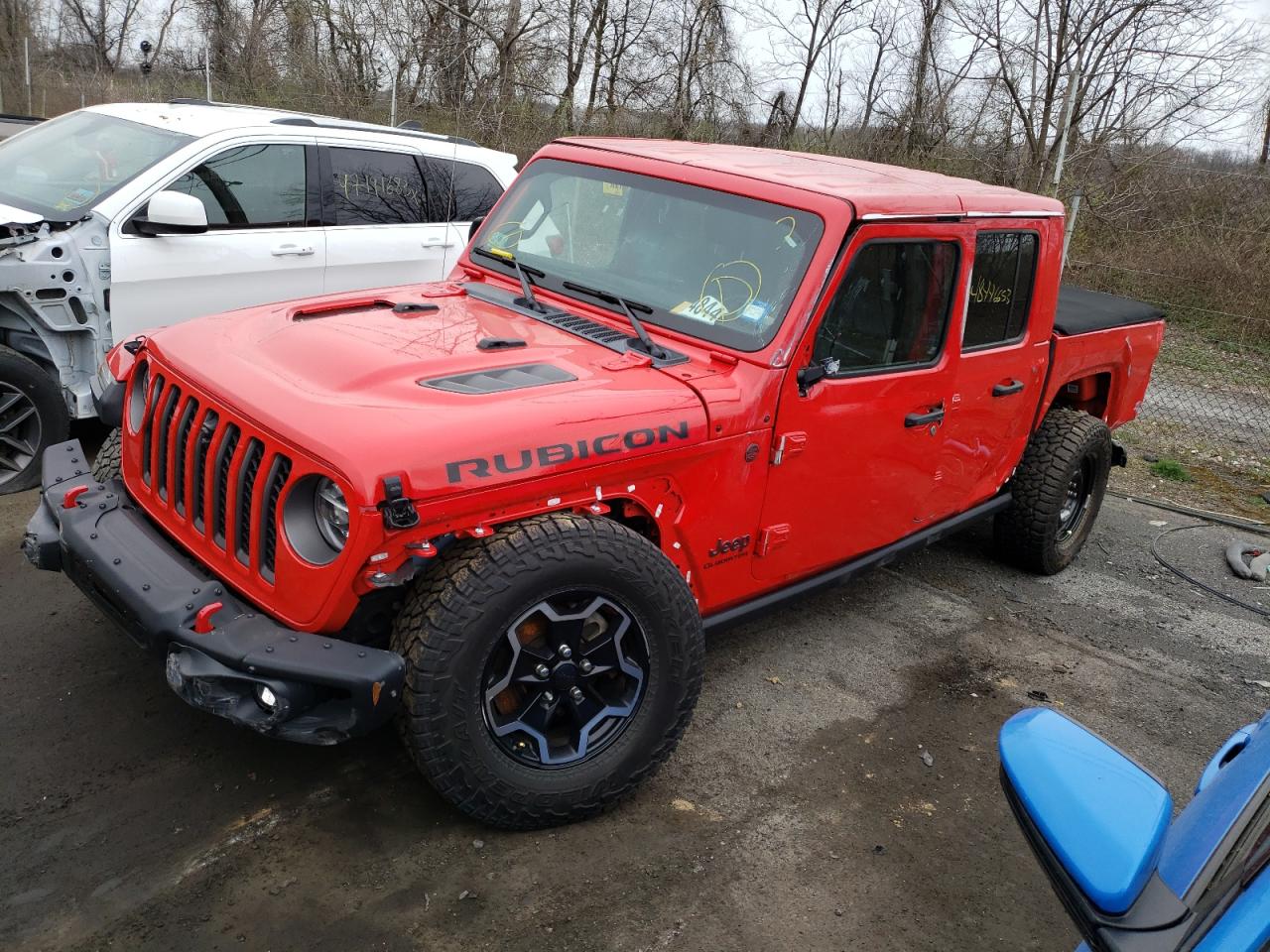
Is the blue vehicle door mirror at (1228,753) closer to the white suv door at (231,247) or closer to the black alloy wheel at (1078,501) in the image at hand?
the black alloy wheel at (1078,501)

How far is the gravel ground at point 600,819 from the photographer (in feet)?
9.16

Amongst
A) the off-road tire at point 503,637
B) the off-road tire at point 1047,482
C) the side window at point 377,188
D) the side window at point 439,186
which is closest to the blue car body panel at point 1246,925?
the off-road tire at point 503,637

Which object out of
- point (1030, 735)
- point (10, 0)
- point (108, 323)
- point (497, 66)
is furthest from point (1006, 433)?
point (10, 0)

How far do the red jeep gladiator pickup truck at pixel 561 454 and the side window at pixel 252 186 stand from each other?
2.01 m

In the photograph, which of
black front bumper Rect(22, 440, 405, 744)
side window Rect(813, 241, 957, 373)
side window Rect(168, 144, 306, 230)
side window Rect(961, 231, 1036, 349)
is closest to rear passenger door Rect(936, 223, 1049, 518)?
side window Rect(961, 231, 1036, 349)

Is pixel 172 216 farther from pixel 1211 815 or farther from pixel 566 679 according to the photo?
pixel 1211 815

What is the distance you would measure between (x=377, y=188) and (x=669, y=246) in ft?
10.7

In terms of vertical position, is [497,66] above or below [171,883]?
above

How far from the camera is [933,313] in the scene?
13.6ft

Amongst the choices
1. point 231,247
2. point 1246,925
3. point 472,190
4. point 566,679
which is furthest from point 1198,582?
point 231,247

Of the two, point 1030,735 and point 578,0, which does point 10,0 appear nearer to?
point 578,0

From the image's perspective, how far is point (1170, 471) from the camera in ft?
25.1

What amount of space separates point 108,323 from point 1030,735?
506cm

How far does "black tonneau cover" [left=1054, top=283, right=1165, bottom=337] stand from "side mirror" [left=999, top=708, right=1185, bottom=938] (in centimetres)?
381
